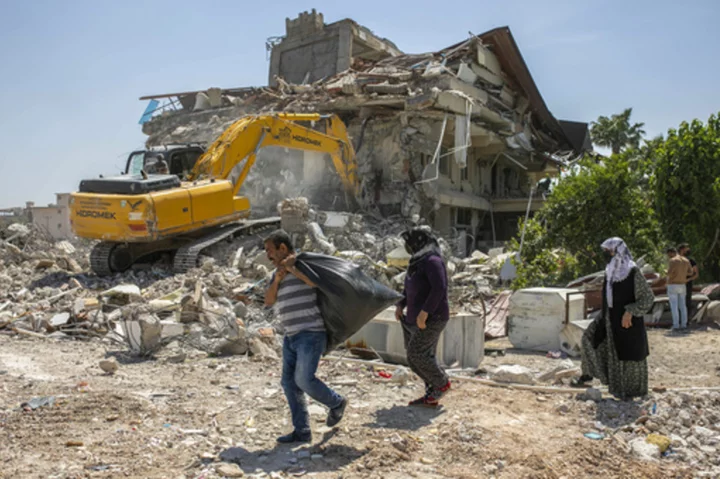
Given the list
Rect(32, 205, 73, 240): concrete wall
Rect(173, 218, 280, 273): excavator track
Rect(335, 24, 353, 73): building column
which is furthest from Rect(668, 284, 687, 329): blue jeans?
Rect(32, 205, 73, 240): concrete wall

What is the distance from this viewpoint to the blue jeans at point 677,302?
375 inches

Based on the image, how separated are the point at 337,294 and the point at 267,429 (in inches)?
46.7

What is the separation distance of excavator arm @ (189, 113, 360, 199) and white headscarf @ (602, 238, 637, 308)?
843 cm

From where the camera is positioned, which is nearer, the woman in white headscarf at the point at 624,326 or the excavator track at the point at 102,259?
the woman in white headscarf at the point at 624,326

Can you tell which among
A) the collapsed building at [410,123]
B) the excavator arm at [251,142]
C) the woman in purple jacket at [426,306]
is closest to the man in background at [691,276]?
the collapsed building at [410,123]

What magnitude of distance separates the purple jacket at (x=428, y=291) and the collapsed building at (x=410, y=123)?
10.3 metres

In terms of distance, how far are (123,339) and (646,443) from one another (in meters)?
5.85

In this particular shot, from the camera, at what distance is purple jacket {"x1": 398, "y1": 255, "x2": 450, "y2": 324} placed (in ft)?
15.7

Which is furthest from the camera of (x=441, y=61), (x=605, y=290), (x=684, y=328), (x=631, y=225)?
(x=441, y=61)

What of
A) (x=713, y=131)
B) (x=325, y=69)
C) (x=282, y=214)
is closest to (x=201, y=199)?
Answer: (x=282, y=214)

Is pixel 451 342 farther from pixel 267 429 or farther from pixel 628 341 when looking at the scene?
pixel 267 429

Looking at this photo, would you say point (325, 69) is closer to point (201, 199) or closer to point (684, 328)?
point (201, 199)

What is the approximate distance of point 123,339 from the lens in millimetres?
7461

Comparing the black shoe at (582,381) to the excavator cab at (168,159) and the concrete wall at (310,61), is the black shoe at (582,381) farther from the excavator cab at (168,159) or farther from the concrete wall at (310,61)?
the concrete wall at (310,61)
